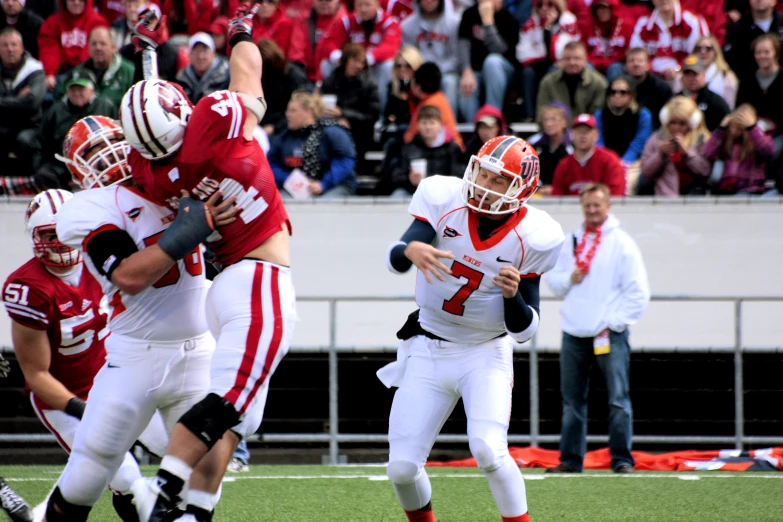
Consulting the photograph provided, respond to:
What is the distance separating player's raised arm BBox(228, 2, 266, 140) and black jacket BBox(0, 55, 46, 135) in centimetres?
624

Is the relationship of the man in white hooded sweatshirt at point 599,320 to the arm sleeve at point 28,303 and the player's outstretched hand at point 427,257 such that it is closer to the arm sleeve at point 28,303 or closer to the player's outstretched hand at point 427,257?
the player's outstretched hand at point 427,257

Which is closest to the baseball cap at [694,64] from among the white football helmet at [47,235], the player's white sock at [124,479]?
the white football helmet at [47,235]

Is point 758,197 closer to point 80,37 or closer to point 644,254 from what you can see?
point 644,254

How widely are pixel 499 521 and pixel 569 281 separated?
2.59 m

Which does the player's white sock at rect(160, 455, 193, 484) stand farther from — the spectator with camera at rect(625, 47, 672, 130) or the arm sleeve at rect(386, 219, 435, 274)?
the spectator with camera at rect(625, 47, 672, 130)

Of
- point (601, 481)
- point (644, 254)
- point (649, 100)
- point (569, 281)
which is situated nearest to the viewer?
point (601, 481)

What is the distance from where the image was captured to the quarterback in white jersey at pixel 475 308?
4848 millimetres

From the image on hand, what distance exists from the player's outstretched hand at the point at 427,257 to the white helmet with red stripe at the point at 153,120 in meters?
1.07

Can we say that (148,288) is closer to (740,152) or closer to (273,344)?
(273,344)

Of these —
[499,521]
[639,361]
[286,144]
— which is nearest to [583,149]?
[639,361]

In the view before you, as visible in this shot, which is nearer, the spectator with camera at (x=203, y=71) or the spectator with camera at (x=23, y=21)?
the spectator with camera at (x=203, y=71)

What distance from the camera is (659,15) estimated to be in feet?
36.6

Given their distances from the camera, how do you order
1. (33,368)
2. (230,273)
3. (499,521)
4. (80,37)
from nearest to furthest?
(230,273)
(33,368)
(499,521)
(80,37)

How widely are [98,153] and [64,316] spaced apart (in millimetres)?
963
